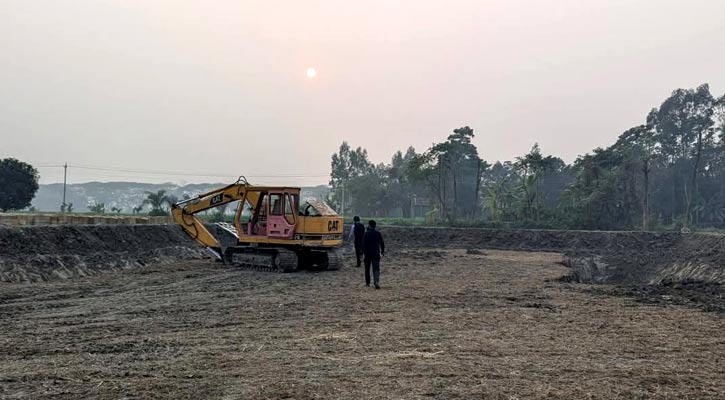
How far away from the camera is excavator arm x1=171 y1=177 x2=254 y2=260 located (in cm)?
1920

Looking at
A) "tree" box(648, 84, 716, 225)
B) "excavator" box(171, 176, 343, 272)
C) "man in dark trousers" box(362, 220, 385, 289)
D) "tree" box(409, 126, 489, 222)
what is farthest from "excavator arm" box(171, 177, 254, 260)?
"tree" box(648, 84, 716, 225)

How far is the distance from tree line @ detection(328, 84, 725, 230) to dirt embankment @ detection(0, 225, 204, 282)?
26.2 metres

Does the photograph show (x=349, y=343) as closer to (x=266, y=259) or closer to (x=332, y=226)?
(x=332, y=226)

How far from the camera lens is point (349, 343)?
8008 mm

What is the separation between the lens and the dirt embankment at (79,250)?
52.0 feet

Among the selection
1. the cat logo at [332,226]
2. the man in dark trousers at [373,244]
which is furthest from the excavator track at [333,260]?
the man in dark trousers at [373,244]

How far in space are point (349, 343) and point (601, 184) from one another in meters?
37.7

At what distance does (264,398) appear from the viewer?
5.53 m

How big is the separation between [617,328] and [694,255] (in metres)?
17.3

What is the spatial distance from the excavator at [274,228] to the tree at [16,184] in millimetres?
22490

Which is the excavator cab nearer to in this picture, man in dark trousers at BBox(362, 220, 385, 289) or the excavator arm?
the excavator arm

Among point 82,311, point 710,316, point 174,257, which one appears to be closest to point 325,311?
point 82,311

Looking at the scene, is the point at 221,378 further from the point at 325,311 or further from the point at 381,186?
the point at 381,186

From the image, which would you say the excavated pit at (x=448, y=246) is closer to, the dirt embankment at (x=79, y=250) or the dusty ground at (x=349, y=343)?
the dirt embankment at (x=79, y=250)
